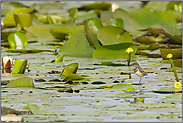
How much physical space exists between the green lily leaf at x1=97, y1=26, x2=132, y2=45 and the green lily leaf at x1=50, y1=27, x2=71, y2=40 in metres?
1.11

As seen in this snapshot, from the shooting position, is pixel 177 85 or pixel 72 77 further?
pixel 72 77

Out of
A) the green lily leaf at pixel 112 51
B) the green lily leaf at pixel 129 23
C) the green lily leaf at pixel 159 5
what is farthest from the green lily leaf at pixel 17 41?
the green lily leaf at pixel 159 5

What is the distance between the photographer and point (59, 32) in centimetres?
466

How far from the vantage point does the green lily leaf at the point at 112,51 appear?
3.36 meters

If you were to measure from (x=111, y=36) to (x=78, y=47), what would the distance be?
1.38ft

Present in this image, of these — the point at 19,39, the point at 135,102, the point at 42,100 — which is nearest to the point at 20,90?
the point at 42,100

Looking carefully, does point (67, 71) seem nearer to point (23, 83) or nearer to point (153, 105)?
point (23, 83)

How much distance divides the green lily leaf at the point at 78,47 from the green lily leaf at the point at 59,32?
2.47ft

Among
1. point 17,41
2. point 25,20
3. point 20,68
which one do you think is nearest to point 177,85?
point 20,68

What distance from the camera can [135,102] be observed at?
6.23ft

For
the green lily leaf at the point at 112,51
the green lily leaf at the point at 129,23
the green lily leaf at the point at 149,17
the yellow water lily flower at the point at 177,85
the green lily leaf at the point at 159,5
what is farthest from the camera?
the green lily leaf at the point at 159,5

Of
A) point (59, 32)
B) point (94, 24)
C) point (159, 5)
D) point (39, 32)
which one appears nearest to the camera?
point (94, 24)

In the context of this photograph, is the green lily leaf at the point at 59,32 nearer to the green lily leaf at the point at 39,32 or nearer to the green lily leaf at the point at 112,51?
the green lily leaf at the point at 39,32

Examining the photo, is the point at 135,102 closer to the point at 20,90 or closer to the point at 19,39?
the point at 20,90
